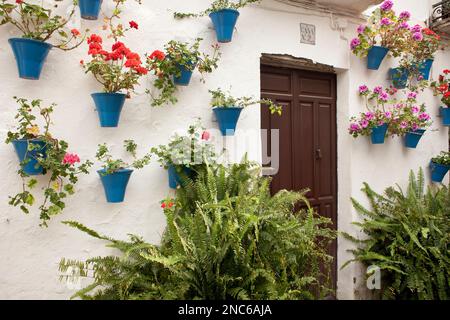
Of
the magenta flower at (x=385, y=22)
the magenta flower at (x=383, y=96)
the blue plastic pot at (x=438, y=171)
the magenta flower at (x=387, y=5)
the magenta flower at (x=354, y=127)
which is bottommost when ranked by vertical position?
the blue plastic pot at (x=438, y=171)

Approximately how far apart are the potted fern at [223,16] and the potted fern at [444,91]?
2.65 metres

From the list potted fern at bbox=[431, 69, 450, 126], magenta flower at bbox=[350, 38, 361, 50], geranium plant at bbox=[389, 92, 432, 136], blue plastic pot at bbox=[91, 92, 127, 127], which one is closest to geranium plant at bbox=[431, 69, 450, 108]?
potted fern at bbox=[431, 69, 450, 126]

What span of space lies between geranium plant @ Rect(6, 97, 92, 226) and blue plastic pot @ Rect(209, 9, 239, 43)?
4.35ft

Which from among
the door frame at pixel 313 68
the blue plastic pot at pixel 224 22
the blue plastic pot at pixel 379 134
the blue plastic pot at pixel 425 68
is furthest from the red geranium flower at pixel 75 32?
the blue plastic pot at pixel 425 68

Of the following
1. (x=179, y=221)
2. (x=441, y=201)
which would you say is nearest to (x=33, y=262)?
(x=179, y=221)

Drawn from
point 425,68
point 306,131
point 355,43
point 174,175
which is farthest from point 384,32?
point 174,175

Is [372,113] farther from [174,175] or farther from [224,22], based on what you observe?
[174,175]

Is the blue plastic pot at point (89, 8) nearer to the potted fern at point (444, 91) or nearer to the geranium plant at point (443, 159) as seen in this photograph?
the potted fern at point (444, 91)

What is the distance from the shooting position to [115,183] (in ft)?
7.07

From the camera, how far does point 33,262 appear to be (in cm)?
206

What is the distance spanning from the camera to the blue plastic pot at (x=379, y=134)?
3.31 m

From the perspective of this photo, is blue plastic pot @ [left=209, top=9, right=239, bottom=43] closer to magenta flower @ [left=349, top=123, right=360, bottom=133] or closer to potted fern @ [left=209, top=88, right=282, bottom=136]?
potted fern @ [left=209, top=88, right=282, bottom=136]
